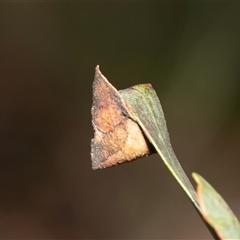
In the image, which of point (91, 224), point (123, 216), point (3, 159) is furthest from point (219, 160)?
point (3, 159)

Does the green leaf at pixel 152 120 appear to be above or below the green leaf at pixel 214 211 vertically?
above

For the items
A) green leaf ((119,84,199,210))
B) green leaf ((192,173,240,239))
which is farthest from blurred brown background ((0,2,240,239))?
green leaf ((192,173,240,239))

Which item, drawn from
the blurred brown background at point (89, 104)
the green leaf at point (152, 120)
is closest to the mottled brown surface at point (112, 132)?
the green leaf at point (152, 120)

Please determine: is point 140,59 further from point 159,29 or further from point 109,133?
point 109,133

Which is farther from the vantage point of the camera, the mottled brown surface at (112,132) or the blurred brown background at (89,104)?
the blurred brown background at (89,104)

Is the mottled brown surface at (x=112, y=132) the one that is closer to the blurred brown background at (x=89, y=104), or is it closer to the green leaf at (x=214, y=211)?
the green leaf at (x=214, y=211)
